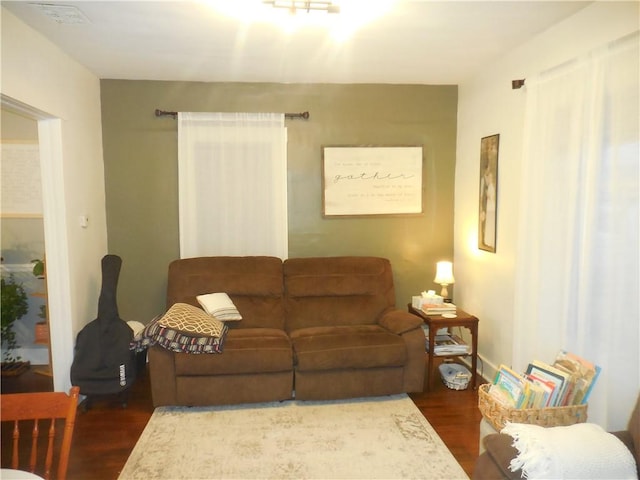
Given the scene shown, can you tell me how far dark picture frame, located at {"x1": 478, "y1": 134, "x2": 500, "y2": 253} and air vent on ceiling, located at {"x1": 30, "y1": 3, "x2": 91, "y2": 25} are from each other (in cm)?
293

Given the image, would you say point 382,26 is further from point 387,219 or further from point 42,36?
point 42,36

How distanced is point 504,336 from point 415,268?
1080 mm

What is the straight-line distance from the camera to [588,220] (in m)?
2.18

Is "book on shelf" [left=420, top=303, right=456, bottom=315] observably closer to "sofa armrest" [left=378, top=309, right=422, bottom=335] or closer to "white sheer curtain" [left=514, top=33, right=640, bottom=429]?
"sofa armrest" [left=378, top=309, right=422, bottom=335]

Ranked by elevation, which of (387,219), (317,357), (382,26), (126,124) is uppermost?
(382,26)

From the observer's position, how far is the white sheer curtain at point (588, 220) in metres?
2.01

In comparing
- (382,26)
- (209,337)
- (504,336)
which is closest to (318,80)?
(382,26)

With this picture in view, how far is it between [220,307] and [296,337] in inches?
25.0

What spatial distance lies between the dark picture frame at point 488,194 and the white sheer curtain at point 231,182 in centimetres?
171

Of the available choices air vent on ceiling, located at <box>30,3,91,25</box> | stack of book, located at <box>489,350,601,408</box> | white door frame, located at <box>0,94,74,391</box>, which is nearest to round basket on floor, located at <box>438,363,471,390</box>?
stack of book, located at <box>489,350,601,408</box>

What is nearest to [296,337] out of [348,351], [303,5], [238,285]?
[348,351]

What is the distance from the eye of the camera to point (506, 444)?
1683 millimetres

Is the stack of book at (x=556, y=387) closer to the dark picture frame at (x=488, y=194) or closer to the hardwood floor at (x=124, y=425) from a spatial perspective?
the hardwood floor at (x=124, y=425)

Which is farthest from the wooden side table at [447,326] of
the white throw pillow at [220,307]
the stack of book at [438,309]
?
the white throw pillow at [220,307]
